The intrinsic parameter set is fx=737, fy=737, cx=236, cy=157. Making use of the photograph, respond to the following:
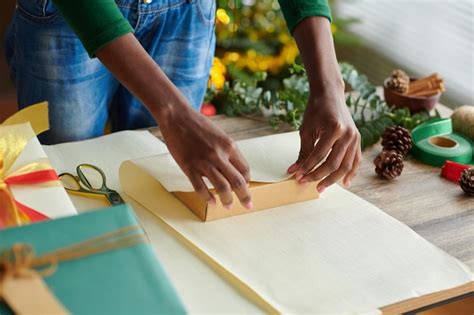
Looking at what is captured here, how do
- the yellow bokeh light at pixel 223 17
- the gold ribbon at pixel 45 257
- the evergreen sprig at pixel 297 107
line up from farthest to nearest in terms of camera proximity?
the yellow bokeh light at pixel 223 17, the evergreen sprig at pixel 297 107, the gold ribbon at pixel 45 257

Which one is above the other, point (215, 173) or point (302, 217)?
point (215, 173)

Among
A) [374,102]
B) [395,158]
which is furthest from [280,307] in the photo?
[374,102]

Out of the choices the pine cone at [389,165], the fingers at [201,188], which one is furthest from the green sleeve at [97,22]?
the pine cone at [389,165]

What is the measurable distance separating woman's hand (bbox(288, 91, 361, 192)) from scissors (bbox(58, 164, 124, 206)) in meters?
0.28

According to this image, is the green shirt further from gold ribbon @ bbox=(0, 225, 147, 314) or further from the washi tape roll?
the washi tape roll

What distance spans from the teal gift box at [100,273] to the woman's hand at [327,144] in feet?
1.21

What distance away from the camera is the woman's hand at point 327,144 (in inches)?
44.1

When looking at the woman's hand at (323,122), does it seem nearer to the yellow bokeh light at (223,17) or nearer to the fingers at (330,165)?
the fingers at (330,165)

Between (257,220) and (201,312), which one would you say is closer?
(201,312)

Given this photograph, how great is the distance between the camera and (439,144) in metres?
1.42

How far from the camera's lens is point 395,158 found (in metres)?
1.27

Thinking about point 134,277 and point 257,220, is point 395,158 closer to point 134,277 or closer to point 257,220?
point 257,220

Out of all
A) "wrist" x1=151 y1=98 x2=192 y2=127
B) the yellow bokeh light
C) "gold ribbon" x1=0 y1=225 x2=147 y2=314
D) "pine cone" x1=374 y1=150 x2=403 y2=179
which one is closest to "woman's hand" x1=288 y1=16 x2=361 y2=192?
"pine cone" x1=374 y1=150 x2=403 y2=179

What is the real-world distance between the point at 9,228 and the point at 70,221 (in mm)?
67
